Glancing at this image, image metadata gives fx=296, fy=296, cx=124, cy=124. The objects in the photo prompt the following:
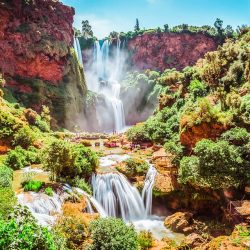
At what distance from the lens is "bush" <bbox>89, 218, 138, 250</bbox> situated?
42.5ft

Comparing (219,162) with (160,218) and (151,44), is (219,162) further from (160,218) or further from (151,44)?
(151,44)

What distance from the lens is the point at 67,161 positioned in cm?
2198

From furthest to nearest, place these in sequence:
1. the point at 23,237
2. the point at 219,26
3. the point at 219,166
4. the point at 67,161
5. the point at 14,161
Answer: the point at 219,26, the point at 14,161, the point at 67,161, the point at 219,166, the point at 23,237

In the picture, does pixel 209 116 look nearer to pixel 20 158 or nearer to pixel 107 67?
pixel 20 158

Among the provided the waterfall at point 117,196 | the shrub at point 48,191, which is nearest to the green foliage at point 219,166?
the waterfall at point 117,196

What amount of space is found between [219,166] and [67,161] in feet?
35.7

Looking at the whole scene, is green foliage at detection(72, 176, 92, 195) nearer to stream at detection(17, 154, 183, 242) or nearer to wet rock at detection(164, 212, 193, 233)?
stream at detection(17, 154, 183, 242)

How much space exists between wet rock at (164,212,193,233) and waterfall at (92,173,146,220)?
9.63 ft

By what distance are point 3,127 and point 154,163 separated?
16298 millimetres

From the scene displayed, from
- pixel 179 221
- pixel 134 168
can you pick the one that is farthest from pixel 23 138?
pixel 179 221

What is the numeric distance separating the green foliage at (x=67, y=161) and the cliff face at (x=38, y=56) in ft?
86.2

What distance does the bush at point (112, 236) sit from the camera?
12953mm

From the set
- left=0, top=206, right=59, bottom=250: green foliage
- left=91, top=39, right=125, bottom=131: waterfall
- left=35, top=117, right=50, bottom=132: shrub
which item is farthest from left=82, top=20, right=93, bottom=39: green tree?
left=0, top=206, right=59, bottom=250: green foliage

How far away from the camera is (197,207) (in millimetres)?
23547
